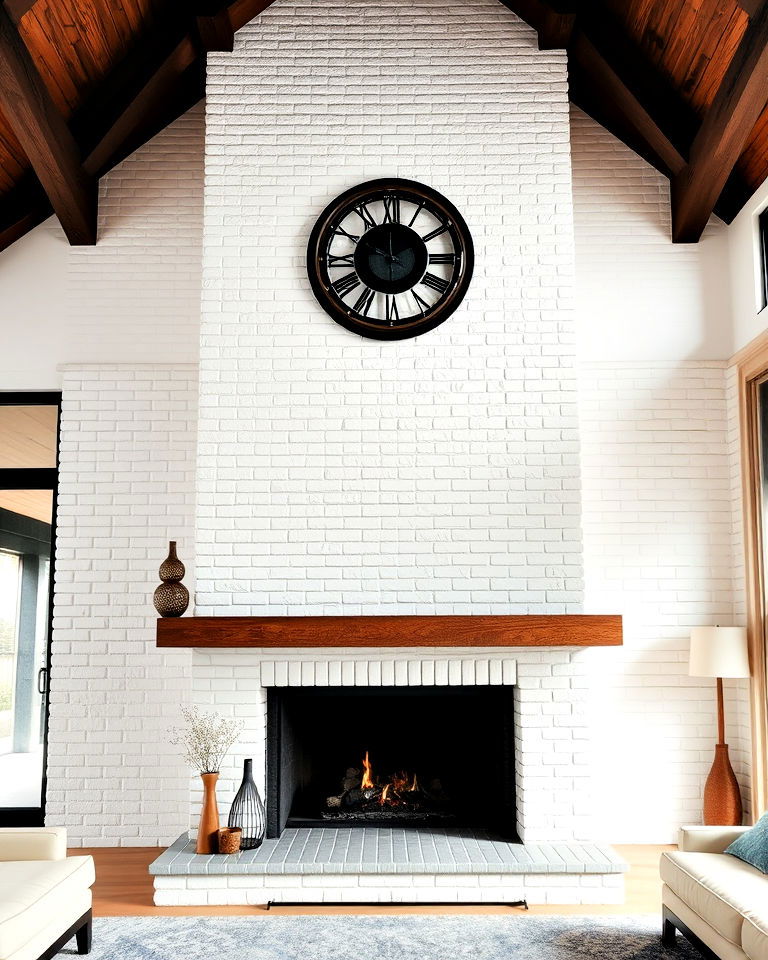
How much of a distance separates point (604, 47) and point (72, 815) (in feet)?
17.3

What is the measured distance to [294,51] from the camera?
16.7 feet

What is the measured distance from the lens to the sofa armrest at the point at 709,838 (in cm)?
379

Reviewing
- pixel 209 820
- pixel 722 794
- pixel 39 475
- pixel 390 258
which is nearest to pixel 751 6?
pixel 390 258

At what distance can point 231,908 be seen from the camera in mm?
4188

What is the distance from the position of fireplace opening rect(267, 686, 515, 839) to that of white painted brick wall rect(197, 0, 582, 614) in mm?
552

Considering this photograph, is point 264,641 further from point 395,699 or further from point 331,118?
point 331,118

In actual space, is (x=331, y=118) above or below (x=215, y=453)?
above

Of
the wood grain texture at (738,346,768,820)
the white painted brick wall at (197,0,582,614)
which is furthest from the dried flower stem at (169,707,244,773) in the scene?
the wood grain texture at (738,346,768,820)

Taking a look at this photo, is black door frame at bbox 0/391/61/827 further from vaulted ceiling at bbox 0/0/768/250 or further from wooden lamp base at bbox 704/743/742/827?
wooden lamp base at bbox 704/743/742/827

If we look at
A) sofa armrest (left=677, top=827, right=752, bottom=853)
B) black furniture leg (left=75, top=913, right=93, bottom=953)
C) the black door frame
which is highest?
the black door frame

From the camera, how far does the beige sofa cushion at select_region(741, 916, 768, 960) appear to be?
2.86 meters

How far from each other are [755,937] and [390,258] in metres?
3.41

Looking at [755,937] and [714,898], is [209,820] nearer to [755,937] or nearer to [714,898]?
[714,898]

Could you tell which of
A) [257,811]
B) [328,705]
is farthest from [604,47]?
[257,811]
